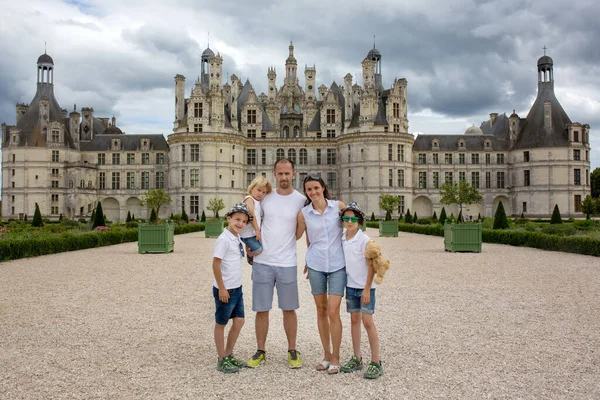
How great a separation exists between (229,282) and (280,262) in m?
0.58

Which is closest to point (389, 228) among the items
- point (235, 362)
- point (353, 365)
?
point (353, 365)

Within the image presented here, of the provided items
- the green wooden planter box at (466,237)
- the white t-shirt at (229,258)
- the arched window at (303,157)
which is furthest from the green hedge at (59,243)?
the arched window at (303,157)

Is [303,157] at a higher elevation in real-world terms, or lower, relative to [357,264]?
higher

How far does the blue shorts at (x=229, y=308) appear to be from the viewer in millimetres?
5859

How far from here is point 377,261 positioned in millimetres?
5527

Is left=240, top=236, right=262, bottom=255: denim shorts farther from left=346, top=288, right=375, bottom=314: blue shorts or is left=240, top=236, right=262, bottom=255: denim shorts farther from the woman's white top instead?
left=346, top=288, right=375, bottom=314: blue shorts

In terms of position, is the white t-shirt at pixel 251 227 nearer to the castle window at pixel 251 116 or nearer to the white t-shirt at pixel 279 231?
the white t-shirt at pixel 279 231

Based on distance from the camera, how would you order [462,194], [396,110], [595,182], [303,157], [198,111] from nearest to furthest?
[462,194], [198,111], [396,110], [303,157], [595,182]

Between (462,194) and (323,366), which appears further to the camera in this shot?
(462,194)

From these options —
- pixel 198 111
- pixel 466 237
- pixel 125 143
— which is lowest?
pixel 466 237

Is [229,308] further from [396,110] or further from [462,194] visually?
[396,110]

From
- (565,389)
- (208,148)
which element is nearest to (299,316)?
(565,389)

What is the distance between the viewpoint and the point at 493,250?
67.6ft

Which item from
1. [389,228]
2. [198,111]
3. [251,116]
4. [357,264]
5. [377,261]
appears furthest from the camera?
[251,116]
